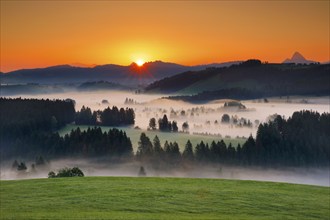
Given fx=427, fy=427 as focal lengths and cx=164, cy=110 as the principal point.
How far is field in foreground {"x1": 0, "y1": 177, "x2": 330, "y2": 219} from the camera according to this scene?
116 ft

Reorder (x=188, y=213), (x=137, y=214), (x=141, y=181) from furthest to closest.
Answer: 1. (x=141, y=181)
2. (x=188, y=213)
3. (x=137, y=214)

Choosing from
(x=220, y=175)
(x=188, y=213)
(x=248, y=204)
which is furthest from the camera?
(x=220, y=175)

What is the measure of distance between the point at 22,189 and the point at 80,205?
10974 mm

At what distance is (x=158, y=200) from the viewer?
4062cm

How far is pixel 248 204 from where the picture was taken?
132 ft

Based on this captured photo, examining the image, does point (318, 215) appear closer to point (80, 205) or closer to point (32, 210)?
point (80, 205)

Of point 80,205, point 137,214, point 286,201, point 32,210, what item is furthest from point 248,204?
point 32,210

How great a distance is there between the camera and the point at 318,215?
3794 cm

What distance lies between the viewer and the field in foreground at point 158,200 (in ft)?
116

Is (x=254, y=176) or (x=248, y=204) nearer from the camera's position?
(x=248, y=204)

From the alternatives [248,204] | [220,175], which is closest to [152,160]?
[220,175]

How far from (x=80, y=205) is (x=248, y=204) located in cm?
1557

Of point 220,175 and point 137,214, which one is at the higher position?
point 137,214

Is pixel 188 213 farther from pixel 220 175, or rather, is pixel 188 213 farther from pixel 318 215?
pixel 220 175
